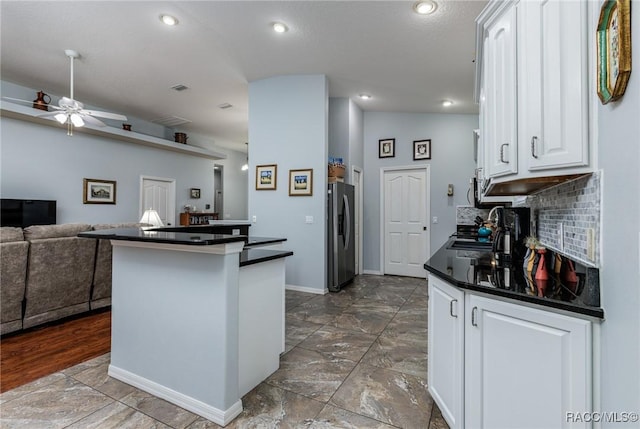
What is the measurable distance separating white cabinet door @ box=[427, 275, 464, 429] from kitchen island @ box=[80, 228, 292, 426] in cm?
108

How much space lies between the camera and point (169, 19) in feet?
10.9

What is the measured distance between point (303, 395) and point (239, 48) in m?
3.85

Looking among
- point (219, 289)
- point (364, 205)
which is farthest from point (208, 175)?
point (219, 289)

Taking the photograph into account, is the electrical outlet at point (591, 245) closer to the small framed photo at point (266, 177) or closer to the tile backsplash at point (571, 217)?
the tile backsplash at point (571, 217)

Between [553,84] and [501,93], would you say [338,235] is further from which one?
[553,84]

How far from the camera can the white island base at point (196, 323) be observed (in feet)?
5.74

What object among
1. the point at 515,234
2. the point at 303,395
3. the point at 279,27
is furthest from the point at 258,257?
the point at 279,27

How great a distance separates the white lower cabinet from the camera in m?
1.09

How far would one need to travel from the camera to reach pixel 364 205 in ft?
19.7

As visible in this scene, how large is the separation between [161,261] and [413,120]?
508 centimetres

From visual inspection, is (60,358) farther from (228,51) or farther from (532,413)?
(228,51)

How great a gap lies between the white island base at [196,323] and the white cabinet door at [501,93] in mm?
1524

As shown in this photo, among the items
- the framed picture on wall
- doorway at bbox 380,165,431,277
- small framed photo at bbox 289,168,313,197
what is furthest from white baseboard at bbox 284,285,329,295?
the framed picture on wall

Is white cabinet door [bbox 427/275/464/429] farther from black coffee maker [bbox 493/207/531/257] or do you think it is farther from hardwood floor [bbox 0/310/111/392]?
hardwood floor [bbox 0/310/111/392]
